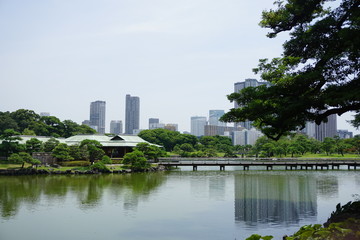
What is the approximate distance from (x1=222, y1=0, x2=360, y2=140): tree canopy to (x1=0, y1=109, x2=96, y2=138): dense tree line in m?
46.9

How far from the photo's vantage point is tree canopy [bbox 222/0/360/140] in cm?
1119

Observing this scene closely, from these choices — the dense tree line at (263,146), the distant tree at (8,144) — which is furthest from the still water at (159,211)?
the dense tree line at (263,146)

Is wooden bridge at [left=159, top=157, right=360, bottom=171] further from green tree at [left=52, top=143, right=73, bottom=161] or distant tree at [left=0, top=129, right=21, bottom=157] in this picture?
distant tree at [left=0, top=129, right=21, bottom=157]

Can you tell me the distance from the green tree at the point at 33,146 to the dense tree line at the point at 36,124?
56.4ft

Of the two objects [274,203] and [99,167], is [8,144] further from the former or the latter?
[274,203]

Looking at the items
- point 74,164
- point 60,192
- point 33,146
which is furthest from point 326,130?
point 60,192

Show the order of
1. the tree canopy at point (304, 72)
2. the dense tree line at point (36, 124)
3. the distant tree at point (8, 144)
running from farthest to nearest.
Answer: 1. the dense tree line at point (36, 124)
2. the distant tree at point (8, 144)
3. the tree canopy at point (304, 72)

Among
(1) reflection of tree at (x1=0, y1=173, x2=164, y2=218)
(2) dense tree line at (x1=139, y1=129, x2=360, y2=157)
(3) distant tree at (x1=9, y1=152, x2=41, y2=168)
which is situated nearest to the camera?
(1) reflection of tree at (x1=0, y1=173, x2=164, y2=218)

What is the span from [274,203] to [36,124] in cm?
4917

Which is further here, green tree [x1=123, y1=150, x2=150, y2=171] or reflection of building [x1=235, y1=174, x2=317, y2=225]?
green tree [x1=123, y1=150, x2=150, y2=171]

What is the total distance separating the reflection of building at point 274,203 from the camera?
1382 centimetres

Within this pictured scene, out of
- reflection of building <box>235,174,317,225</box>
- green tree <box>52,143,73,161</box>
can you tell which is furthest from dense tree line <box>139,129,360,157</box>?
reflection of building <box>235,174,317,225</box>

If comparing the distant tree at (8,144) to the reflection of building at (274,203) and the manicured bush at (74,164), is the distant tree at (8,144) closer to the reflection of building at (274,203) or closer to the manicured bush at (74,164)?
the manicured bush at (74,164)

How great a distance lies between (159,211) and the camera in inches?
602
